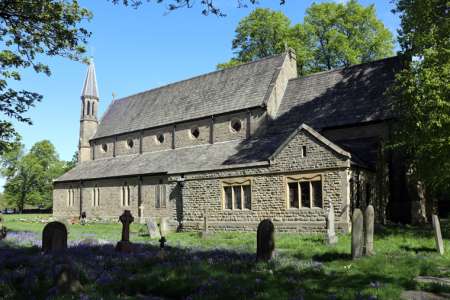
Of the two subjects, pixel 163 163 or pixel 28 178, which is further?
pixel 28 178

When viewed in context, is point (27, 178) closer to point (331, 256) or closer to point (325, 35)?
point (325, 35)

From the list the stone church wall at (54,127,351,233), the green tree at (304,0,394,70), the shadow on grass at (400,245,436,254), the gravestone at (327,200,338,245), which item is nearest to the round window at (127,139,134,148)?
the stone church wall at (54,127,351,233)

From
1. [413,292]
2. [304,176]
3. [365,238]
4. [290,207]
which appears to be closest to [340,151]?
[304,176]

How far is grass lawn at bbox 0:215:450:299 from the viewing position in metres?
8.20

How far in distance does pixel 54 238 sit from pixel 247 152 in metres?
15.1

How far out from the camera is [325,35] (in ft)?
135

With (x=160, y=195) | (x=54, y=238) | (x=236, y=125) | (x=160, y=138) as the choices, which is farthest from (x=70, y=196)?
(x=54, y=238)

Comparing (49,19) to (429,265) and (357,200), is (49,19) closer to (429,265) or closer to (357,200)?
(429,265)

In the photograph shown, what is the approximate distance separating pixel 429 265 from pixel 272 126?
61.5 feet

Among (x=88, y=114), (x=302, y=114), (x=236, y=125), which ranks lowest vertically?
(x=236, y=125)

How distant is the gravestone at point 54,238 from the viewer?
13070mm

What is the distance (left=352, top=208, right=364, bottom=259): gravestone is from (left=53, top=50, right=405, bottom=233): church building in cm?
724

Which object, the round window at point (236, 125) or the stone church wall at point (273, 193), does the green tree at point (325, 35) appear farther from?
the stone church wall at point (273, 193)

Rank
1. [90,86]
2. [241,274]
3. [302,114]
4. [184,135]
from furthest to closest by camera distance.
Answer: [90,86] < [184,135] < [302,114] < [241,274]
